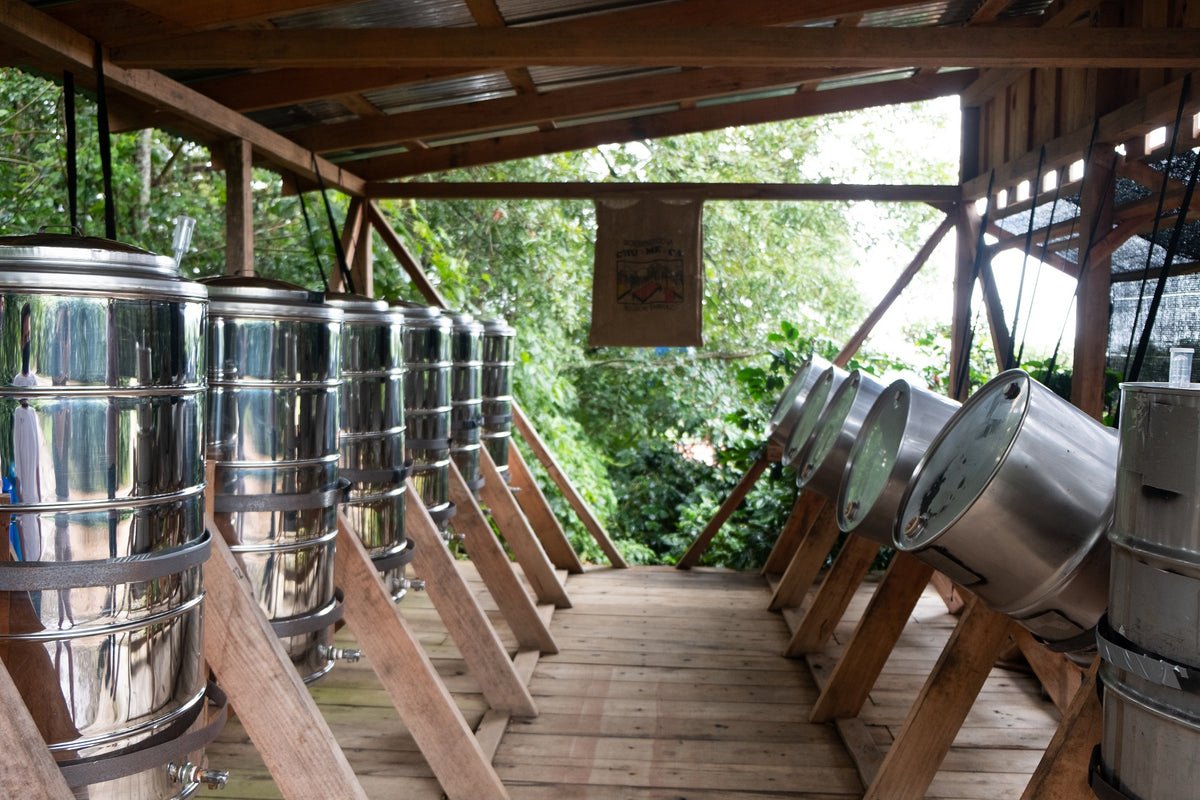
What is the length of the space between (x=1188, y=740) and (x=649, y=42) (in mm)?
2795

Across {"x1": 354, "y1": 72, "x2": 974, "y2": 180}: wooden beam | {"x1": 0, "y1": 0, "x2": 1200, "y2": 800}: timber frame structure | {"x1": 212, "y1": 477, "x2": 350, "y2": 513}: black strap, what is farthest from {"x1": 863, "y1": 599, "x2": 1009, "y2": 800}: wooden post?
{"x1": 354, "y1": 72, "x2": 974, "y2": 180}: wooden beam

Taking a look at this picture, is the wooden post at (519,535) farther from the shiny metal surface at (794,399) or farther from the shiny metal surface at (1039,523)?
→ the shiny metal surface at (1039,523)

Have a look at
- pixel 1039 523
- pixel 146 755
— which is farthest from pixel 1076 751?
pixel 146 755

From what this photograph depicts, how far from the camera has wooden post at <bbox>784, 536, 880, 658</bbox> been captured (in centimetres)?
519

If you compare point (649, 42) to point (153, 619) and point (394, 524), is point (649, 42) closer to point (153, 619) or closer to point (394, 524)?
point (394, 524)

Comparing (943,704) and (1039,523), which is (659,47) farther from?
(943,704)

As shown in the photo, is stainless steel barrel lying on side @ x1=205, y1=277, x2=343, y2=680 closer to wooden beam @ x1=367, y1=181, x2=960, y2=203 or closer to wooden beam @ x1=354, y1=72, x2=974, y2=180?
wooden beam @ x1=367, y1=181, x2=960, y2=203

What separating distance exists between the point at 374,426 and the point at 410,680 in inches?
37.6

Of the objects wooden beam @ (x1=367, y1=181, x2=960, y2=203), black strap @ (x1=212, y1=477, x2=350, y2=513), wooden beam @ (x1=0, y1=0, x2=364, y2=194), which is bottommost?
black strap @ (x1=212, y1=477, x2=350, y2=513)

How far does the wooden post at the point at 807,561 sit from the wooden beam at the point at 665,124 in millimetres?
2444

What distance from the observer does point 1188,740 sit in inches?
70.1

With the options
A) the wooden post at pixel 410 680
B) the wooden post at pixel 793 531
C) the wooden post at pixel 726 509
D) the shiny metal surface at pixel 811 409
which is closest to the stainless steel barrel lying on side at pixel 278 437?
the wooden post at pixel 410 680

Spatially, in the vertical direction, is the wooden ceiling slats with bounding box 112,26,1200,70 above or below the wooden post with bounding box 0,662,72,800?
above

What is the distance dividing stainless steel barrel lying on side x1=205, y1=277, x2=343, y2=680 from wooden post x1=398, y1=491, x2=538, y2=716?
3.57 feet
